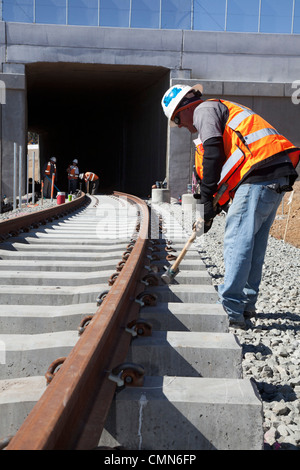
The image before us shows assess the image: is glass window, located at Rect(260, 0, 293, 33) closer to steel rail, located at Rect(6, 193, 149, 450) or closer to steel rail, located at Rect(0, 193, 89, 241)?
steel rail, located at Rect(0, 193, 89, 241)

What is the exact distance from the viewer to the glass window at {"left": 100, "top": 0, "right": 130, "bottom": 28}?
22047 mm

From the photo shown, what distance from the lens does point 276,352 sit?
3381 mm

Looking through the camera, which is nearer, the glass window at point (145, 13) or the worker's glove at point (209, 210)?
the worker's glove at point (209, 210)

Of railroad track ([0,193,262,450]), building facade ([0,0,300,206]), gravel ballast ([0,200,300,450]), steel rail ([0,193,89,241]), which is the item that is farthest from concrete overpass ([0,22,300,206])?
railroad track ([0,193,262,450])

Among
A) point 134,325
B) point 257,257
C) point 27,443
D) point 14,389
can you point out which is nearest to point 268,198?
point 257,257

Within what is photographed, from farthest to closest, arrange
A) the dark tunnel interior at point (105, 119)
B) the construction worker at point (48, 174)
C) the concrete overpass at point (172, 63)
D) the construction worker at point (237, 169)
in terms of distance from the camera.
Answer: the dark tunnel interior at point (105, 119) → the concrete overpass at point (172, 63) → the construction worker at point (48, 174) → the construction worker at point (237, 169)

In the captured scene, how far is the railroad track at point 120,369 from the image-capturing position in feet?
5.41

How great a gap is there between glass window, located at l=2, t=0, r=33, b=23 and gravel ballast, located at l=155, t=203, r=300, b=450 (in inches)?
749

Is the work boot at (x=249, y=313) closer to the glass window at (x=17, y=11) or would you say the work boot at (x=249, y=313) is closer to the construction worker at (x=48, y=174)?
the construction worker at (x=48, y=174)

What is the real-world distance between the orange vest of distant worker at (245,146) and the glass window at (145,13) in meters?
19.9

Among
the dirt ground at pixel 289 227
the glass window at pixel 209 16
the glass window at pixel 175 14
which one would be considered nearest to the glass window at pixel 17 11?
the glass window at pixel 175 14

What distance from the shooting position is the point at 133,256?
13.3 ft

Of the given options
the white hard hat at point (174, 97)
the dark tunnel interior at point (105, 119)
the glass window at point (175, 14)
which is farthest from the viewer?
the dark tunnel interior at point (105, 119)
